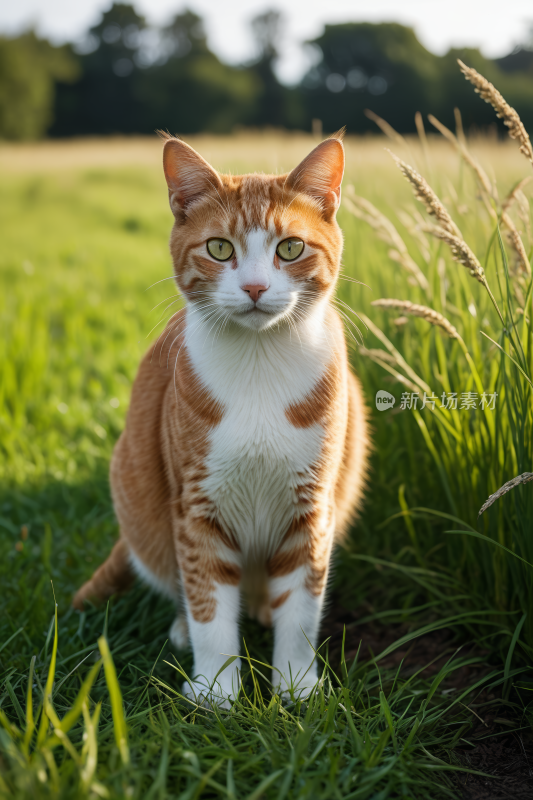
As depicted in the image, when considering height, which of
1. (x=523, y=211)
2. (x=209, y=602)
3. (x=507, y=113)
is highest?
(x=507, y=113)

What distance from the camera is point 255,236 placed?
1.48 metres

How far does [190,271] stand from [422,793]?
1.29m

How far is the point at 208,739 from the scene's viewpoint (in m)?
1.29

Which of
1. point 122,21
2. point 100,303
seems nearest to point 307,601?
point 100,303

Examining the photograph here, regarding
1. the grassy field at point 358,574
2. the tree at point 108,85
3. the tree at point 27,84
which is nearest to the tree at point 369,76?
the tree at point 108,85

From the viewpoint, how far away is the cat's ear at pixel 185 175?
156 centimetres

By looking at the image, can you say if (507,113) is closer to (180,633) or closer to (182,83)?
(180,633)

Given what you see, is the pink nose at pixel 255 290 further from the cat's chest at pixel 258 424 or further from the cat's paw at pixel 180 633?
the cat's paw at pixel 180 633

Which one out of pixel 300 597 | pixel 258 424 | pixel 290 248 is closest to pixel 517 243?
pixel 290 248

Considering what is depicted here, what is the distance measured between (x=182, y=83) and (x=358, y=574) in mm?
27748

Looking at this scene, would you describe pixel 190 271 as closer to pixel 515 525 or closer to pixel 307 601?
pixel 307 601

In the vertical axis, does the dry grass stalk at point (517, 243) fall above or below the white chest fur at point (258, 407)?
above

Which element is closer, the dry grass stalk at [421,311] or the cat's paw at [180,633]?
the dry grass stalk at [421,311]

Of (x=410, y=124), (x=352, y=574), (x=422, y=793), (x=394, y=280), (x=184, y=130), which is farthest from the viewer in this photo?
(x=184, y=130)
